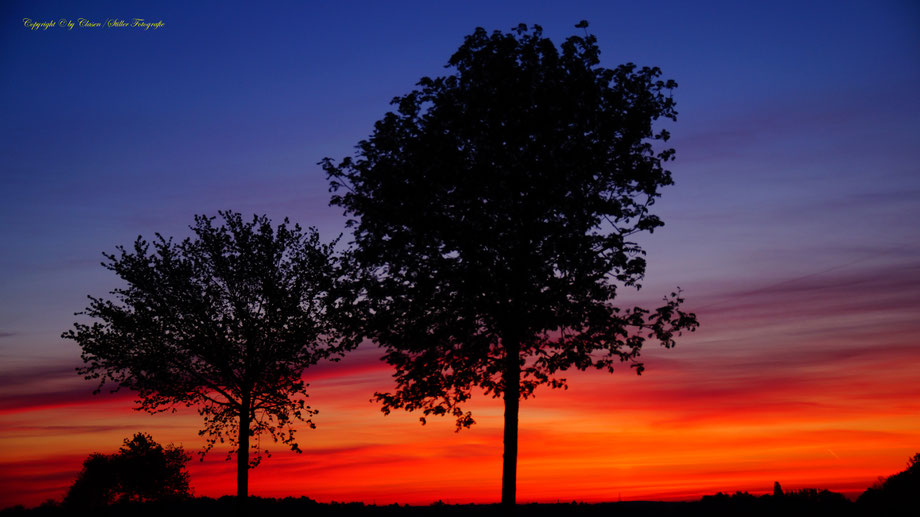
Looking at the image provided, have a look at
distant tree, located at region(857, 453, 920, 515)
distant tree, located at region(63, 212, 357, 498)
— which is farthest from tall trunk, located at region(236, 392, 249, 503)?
distant tree, located at region(857, 453, 920, 515)

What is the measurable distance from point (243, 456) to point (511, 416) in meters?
14.7

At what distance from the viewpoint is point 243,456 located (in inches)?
1435

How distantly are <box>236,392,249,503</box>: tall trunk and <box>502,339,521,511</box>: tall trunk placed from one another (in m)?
13.6

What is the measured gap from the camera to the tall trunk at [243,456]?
35.4m

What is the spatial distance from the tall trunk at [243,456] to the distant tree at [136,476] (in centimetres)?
2832

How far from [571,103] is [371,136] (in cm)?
813

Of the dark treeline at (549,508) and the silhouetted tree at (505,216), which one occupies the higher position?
the silhouetted tree at (505,216)

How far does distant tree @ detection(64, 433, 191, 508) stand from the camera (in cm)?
6097

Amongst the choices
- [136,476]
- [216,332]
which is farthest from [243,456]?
[136,476]

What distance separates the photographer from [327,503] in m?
35.8

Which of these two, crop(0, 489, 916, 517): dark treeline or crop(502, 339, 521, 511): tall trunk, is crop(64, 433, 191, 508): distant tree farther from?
crop(502, 339, 521, 511): tall trunk

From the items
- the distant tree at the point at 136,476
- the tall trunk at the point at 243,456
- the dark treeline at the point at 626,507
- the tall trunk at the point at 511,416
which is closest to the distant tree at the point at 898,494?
the dark treeline at the point at 626,507

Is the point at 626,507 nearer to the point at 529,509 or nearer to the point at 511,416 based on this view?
the point at 529,509

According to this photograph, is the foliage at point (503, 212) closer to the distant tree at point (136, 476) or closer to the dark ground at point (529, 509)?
the dark ground at point (529, 509)
